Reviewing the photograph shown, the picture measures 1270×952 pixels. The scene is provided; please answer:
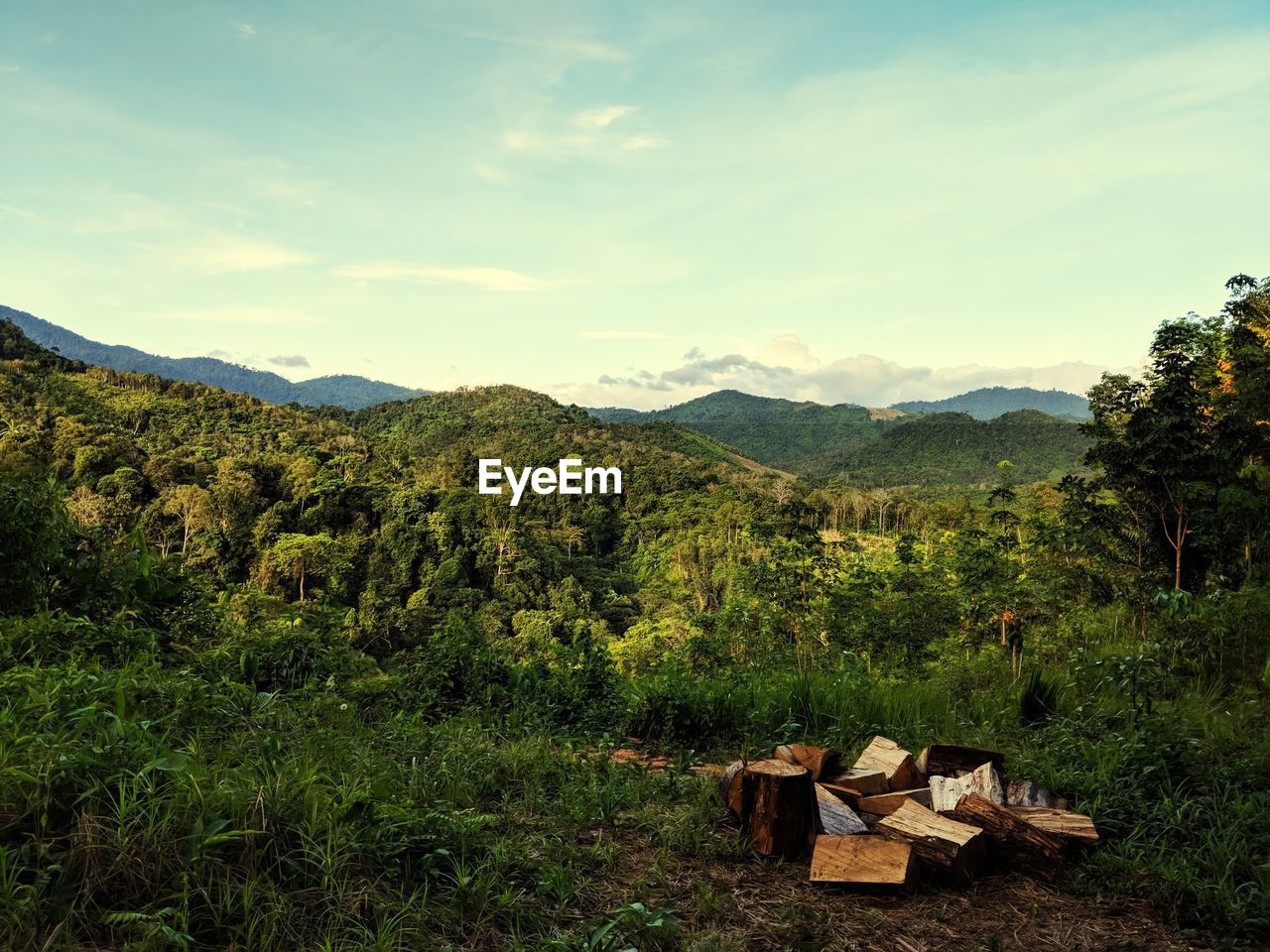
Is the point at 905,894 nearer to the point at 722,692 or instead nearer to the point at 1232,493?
the point at 722,692

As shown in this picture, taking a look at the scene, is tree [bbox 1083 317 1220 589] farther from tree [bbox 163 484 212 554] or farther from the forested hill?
the forested hill

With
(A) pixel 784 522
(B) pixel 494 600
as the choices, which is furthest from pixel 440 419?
(A) pixel 784 522

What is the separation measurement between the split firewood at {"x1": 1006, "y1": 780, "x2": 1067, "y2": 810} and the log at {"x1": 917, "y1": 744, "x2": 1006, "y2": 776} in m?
0.25

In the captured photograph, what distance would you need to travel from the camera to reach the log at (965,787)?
316 centimetres

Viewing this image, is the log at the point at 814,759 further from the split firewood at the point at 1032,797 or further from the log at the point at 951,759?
the split firewood at the point at 1032,797

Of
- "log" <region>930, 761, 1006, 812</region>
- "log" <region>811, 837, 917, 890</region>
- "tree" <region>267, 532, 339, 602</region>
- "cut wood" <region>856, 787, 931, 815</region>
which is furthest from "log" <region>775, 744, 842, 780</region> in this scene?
"tree" <region>267, 532, 339, 602</region>

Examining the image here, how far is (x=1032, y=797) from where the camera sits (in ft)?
10.4

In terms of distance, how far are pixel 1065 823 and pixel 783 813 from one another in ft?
3.91

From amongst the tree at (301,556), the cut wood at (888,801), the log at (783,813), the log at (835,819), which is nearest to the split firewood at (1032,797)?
the cut wood at (888,801)

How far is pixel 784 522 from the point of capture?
8250 millimetres

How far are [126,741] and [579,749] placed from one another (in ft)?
7.38

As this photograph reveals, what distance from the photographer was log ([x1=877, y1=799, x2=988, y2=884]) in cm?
271

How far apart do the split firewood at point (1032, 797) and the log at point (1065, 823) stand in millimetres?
114

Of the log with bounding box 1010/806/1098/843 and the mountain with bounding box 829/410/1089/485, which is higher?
the mountain with bounding box 829/410/1089/485
